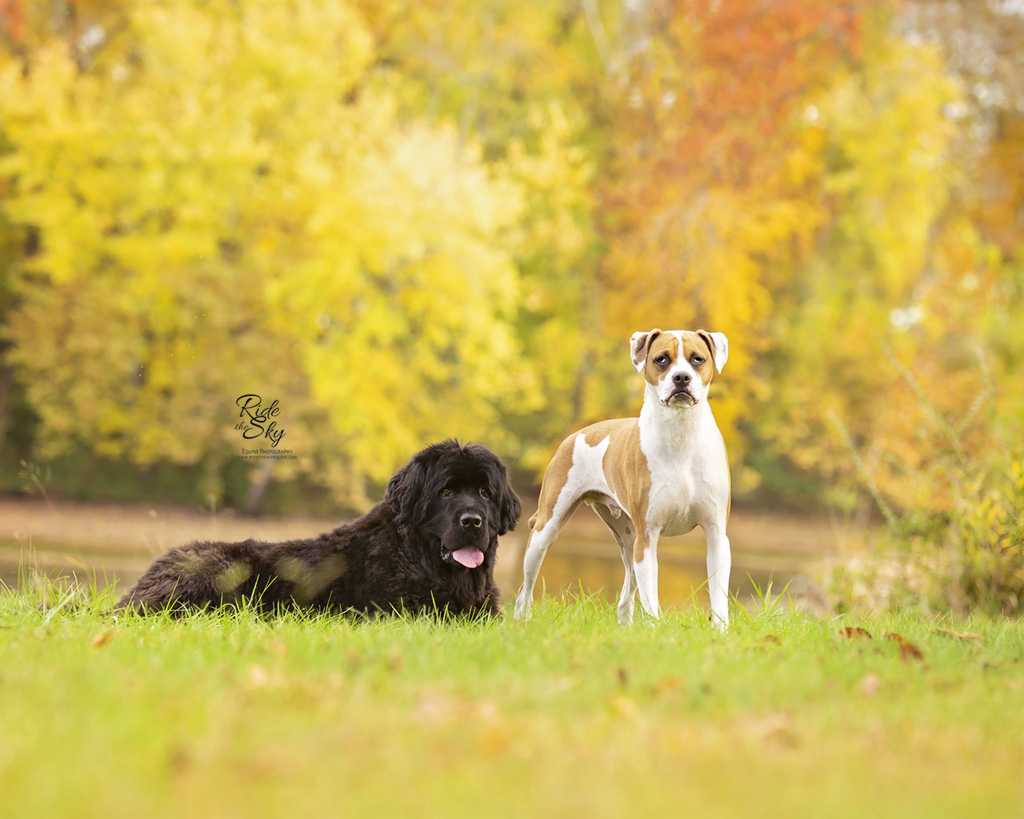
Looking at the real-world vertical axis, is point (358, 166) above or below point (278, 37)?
below

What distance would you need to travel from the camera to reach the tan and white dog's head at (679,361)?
4.69 m

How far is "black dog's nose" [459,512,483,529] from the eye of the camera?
492 cm

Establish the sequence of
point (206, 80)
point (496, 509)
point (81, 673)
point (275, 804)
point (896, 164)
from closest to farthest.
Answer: point (275, 804) → point (81, 673) → point (496, 509) → point (206, 80) → point (896, 164)

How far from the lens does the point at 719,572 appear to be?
4.97m

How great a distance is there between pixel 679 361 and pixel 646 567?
1042 mm

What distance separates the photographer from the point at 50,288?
63.9ft

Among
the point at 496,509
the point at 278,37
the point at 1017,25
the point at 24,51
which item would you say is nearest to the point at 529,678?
the point at 496,509

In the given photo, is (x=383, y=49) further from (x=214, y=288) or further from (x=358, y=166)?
(x=214, y=288)

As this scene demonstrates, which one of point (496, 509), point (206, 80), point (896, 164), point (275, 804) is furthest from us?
point (896, 164)

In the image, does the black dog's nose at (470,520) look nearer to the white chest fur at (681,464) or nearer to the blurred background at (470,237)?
the white chest fur at (681,464)

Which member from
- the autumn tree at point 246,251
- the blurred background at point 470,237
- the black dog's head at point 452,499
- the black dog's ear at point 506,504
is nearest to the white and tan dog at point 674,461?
the black dog's ear at point 506,504

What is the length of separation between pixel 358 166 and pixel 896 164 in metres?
12.5

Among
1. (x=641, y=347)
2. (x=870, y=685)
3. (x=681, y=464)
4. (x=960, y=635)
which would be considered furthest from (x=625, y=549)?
(x=870, y=685)

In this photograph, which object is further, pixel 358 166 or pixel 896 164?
pixel 896 164
